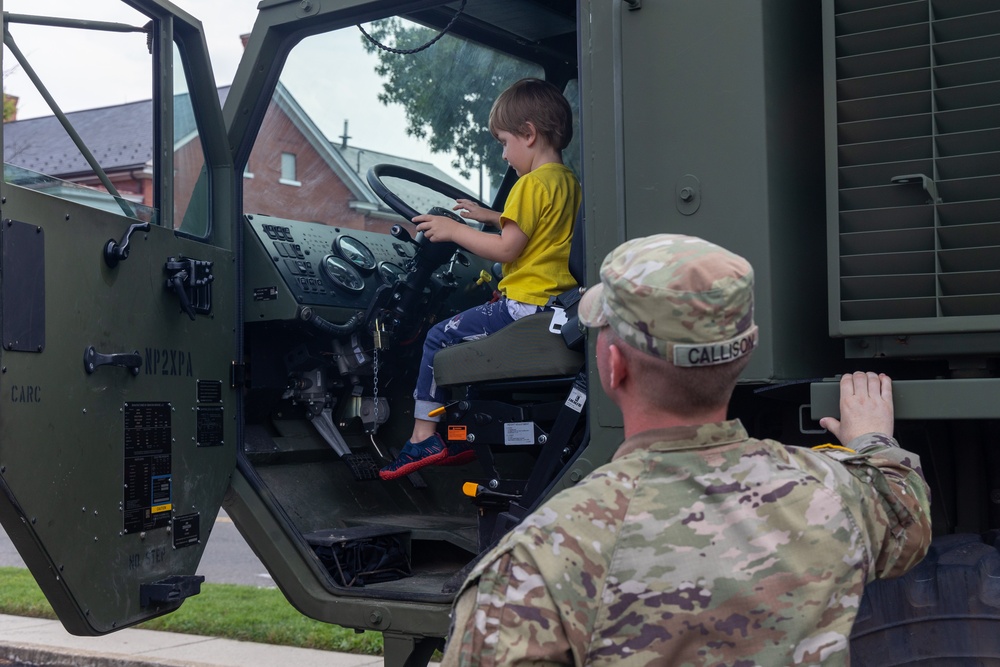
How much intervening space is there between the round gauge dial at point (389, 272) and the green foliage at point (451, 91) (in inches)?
18.6

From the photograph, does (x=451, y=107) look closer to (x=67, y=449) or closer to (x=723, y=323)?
(x=67, y=449)

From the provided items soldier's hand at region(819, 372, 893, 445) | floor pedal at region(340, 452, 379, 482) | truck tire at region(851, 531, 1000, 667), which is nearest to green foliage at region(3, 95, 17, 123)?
floor pedal at region(340, 452, 379, 482)

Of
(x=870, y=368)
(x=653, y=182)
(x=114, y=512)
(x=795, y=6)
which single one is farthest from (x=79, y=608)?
(x=795, y=6)

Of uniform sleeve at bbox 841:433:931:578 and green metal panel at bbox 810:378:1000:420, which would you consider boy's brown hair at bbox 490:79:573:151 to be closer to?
green metal panel at bbox 810:378:1000:420

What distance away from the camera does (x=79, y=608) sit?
2.89 m

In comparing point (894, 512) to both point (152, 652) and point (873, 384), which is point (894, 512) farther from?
point (152, 652)

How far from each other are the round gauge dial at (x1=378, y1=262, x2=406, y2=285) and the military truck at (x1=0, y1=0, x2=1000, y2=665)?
2cm

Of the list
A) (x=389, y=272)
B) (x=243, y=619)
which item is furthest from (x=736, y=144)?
(x=243, y=619)

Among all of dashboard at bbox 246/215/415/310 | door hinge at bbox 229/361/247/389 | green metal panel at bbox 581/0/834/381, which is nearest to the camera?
green metal panel at bbox 581/0/834/381

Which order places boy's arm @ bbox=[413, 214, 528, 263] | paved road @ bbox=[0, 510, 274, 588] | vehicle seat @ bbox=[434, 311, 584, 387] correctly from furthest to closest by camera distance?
paved road @ bbox=[0, 510, 274, 588] → boy's arm @ bbox=[413, 214, 528, 263] → vehicle seat @ bbox=[434, 311, 584, 387]

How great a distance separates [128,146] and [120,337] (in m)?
0.60

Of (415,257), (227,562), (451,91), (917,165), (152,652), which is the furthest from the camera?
(227,562)

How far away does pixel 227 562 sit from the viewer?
9.91 metres

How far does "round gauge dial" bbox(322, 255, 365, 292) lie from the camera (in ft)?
12.5
